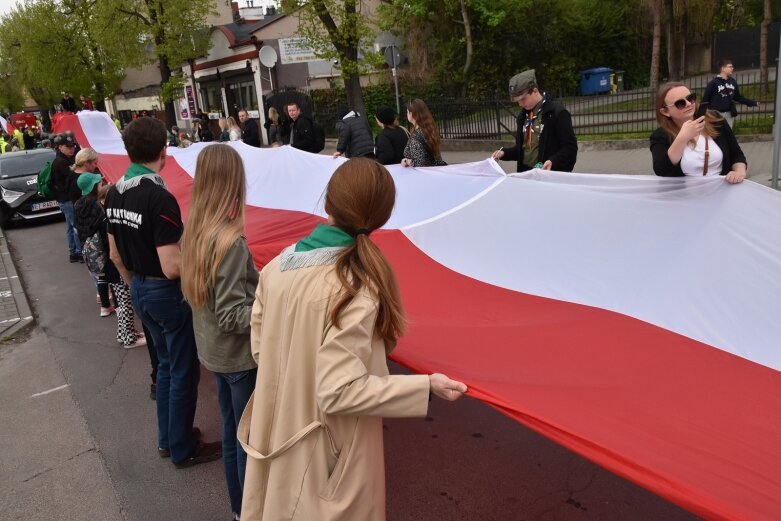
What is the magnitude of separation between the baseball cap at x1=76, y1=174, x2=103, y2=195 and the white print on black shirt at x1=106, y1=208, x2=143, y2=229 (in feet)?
9.08

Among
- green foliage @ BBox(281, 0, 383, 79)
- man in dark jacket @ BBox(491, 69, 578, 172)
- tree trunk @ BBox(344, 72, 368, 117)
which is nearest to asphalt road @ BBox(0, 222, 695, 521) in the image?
man in dark jacket @ BBox(491, 69, 578, 172)

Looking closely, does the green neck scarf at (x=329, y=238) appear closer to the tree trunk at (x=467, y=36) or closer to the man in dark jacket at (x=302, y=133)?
the man in dark jacket at (x=302, y=133)

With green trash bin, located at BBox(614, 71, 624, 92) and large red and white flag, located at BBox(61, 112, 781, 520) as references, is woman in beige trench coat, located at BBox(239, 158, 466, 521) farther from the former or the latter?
green trash bin, located at BBox(614, 71, 624, 92)

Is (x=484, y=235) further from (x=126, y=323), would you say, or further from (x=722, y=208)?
(x=126, y=323)

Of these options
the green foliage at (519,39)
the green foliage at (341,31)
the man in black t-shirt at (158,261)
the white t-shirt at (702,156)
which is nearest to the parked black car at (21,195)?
the green foliage at (341,31)

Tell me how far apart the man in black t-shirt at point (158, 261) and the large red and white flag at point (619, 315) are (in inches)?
36.2

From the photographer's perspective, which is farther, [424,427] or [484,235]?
[424,427]

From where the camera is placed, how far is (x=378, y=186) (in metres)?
2.08

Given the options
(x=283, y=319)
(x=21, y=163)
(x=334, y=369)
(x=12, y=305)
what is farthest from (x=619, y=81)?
(x=334, y=369)

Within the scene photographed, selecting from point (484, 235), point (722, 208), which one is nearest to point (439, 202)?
point (484, 235)

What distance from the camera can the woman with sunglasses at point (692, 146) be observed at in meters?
3.80

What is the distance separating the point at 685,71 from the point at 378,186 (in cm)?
3464

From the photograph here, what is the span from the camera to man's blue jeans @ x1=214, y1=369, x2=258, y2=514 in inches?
125

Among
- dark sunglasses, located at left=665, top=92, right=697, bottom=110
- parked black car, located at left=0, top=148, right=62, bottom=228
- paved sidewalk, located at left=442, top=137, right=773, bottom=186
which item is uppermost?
dark sunglasses, located at left=665, top=92, right=697, bottom=110
